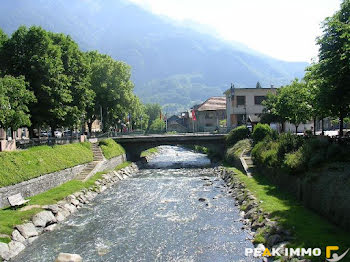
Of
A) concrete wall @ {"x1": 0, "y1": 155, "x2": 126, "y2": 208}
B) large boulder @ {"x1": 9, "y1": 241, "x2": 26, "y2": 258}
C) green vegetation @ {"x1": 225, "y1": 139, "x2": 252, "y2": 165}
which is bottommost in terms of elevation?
large boulder @ {"x1": 9, "y1": 241, "x2": 26, "y2": 258}

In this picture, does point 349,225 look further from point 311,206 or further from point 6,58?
point 6,58

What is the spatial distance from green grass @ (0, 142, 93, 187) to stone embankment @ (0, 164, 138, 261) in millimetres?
4144

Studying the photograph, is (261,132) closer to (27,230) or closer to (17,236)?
(27,230)

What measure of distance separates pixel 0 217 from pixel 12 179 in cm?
603

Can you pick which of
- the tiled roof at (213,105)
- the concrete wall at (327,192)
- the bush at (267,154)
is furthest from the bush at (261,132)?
the tiled roof at (213,105)

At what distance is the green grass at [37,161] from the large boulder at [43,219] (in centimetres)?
460

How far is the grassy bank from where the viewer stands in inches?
947

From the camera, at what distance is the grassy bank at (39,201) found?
24047 mm

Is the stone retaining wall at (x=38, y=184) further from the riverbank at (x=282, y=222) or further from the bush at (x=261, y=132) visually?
the bush at (x=261, y=132)

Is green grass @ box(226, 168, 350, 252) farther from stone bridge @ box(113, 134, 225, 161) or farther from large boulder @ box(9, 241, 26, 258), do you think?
stone bridge @ box(113, 134, 225, 161)

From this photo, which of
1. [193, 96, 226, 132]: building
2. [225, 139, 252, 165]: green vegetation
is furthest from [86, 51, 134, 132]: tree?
[193, 96, 226, 132]: building

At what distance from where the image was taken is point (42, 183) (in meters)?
35.9

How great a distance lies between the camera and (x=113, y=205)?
3422cm

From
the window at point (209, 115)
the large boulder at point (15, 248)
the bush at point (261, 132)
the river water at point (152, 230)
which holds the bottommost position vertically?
the river water at point (152, 230)
